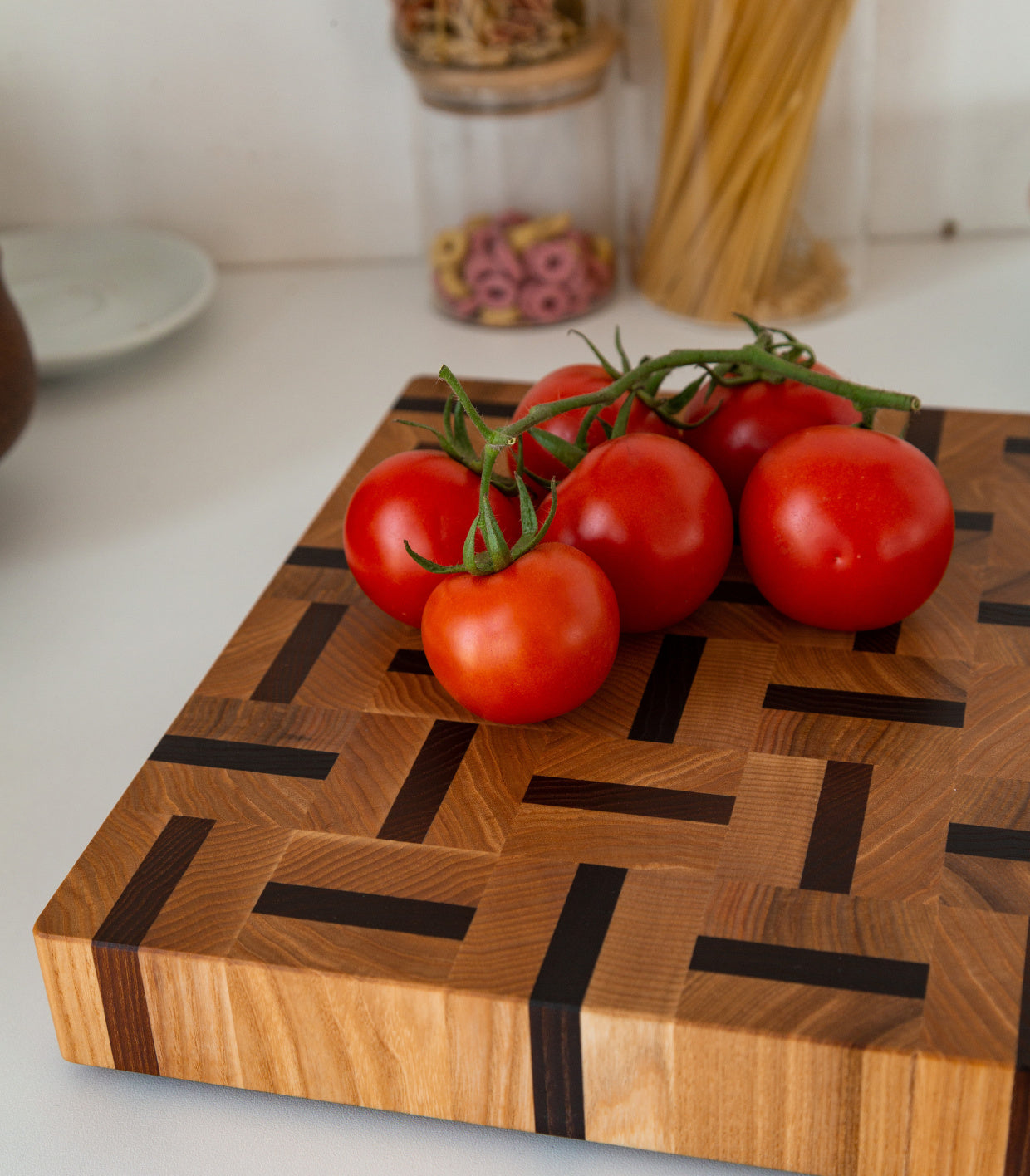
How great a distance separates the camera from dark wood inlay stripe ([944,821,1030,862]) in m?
0.50

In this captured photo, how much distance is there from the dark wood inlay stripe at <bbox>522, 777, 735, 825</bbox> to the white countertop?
4.8 inches

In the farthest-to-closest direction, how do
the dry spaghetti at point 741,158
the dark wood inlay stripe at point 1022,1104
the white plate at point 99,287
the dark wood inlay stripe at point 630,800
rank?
the white plate at point 99,287 → the dry spaghetti at point 741,158 → the dark wood inlay stripe at point 630,800 → the dark wood inlay stripe at point 1022,1104

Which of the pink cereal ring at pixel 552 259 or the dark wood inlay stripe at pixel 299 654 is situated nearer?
the dark wood inlay stripe at pixel 299 654

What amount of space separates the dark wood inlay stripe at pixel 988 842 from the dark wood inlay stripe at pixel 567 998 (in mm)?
122

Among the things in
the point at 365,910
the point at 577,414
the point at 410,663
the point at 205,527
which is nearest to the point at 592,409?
→ the point at 577,414

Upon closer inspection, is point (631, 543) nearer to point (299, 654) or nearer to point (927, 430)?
point (299, 654)

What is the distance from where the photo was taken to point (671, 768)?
55 centimetres

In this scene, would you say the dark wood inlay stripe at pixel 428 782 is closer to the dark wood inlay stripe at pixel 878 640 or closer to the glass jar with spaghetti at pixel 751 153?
the dark wood inlay stripe at pixel 878 640

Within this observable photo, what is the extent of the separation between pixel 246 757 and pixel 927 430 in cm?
43

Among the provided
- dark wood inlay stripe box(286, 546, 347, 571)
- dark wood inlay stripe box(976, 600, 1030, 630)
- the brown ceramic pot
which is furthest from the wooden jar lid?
dark wood inlay stripe box(976, 600, 1030, 630)

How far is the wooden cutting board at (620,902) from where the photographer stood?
0.45m

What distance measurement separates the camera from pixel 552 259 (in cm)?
112

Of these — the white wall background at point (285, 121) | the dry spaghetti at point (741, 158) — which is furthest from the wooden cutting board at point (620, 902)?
the white wall background at point (285, 121)

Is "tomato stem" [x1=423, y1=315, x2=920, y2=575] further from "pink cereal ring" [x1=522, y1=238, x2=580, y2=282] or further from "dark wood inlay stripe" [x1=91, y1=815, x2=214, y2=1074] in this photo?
"pink cereal ring" [x1=522, y1=238, x2=580, y2=282]
